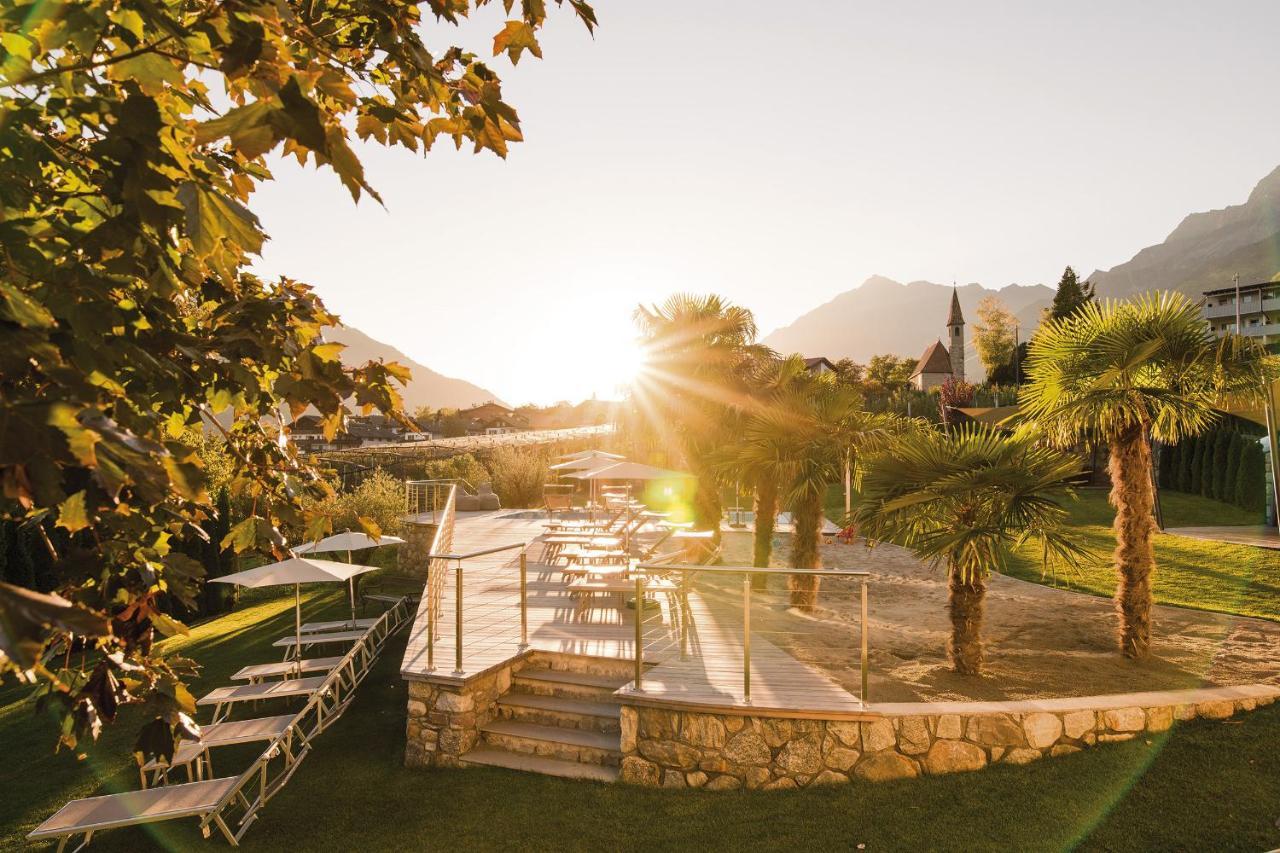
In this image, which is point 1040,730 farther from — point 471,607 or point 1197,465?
point 1197,465

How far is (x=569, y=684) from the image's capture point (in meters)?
7.74

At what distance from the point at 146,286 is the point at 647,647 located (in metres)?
6.98

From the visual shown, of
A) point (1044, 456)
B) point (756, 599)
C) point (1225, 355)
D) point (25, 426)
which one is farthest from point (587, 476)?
point (25, 426)

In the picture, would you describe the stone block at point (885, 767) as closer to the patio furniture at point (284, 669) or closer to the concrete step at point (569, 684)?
the concrete step at point (569, 684)

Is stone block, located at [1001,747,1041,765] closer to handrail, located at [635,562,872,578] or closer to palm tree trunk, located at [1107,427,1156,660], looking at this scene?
handrail, located at [635,562,872,578]

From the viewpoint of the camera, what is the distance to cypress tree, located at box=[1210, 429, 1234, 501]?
20.6 m

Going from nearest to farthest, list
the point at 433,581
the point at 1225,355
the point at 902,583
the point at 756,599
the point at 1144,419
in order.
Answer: the point at 1225,355, the point at 1144,419, the point at 433,581, the point at 756,599, the point at 902,583

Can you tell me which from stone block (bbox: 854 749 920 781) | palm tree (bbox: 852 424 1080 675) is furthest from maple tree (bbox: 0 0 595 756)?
palm tree (bbox: 852 424 1080 675)

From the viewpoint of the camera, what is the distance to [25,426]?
124cm

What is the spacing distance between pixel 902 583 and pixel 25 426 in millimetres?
13031

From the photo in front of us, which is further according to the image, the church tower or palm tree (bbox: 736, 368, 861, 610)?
the church tower

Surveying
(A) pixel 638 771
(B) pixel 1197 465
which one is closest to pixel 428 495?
(A) pixel 638 771

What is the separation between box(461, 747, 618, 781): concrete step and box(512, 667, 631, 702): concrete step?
2.49 ft

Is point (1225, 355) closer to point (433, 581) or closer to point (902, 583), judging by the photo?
point (902, 583)
